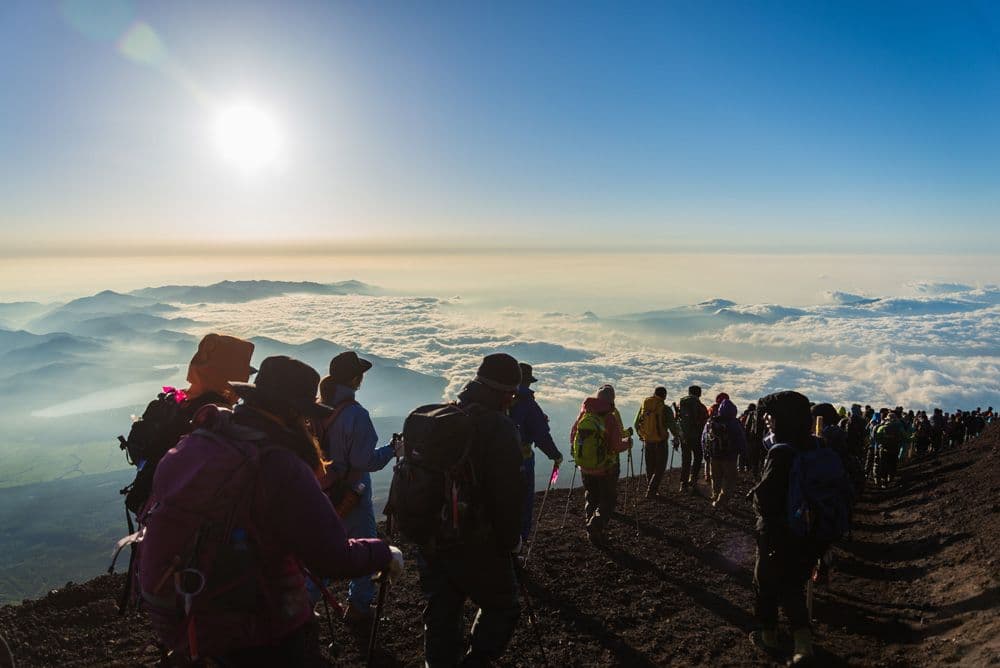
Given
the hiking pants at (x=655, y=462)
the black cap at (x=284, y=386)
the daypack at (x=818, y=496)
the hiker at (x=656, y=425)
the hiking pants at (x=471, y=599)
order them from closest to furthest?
the black cap at (x=284, y=386), the hiking pants at (x=471, y=599), the daypack at (x=818, y=496), the hiker at (x=656, y=425), the hiking pants at (x=655, y=462)

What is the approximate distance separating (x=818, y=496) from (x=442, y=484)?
3264 mm

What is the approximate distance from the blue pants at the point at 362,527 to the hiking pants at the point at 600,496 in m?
3.64

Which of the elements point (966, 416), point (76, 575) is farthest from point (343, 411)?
point (76, 575)

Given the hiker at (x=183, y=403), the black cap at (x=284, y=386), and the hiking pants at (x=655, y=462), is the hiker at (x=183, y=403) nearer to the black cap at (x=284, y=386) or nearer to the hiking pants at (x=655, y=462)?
the black cap at (x=284, y=386)

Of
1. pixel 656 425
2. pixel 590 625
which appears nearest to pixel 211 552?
pixel 590 625

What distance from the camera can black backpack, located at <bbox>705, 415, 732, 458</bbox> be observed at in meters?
10.7

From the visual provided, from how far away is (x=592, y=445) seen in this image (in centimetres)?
808

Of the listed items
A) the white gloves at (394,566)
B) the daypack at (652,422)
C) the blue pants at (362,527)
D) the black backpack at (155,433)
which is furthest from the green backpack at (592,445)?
the white gloves at (394,566)

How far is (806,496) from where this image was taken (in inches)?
183

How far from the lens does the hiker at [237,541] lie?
223 centimetres

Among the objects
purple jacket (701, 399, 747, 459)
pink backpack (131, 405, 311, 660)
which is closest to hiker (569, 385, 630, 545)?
purple jacket (701, 399, 747, 459)

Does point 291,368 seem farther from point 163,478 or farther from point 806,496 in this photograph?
point 806,496

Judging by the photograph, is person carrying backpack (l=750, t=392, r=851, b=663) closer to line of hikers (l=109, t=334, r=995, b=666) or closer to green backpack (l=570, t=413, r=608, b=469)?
line of hikers (l=109, t=334, r=995, b=666)

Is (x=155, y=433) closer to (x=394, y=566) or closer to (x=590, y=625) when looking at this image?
(x=394, y=566)
